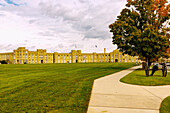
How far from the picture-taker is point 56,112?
459 centimetres

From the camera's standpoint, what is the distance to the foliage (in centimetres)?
2083

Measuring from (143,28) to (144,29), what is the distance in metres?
2.57

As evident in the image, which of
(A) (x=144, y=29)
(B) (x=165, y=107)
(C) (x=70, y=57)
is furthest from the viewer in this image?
(C) (x=70, y=57)

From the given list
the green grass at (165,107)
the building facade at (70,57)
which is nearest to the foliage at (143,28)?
the green grass at (165,107)

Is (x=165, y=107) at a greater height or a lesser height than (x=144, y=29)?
lesser

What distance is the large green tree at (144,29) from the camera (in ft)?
68.4

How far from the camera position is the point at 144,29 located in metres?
21.0

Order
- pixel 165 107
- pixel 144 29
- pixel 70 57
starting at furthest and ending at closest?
pixel 70 57, pixel 144 29, pixel 165 107

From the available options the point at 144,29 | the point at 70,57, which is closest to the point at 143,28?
the point at 144,29

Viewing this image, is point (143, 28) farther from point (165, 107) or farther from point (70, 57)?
point (70, 57)

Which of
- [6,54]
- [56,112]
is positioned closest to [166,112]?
[56,112]

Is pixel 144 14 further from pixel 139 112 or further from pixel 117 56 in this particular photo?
pixel 117 56

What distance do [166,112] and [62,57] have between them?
408 ft

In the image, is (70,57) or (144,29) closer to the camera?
(144,29)
